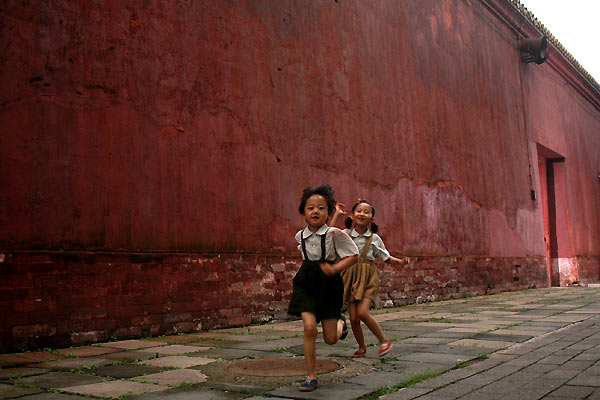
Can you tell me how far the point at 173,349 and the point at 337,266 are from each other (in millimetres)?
1937

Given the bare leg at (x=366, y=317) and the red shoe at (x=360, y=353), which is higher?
the bare leg at (x=366, y=317)

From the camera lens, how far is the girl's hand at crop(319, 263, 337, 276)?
3.57m

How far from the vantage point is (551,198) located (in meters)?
17.5

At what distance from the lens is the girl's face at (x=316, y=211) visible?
11.9ft

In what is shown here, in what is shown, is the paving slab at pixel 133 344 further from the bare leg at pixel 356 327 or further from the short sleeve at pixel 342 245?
the short sleeve at pixel 342 245

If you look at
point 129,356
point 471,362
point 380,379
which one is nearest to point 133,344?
point 129,356

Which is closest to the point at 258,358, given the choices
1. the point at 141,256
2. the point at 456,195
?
the point at 141,256

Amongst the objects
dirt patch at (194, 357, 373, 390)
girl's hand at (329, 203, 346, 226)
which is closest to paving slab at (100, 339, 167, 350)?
dirt patch at (194, 357, 373, 390)

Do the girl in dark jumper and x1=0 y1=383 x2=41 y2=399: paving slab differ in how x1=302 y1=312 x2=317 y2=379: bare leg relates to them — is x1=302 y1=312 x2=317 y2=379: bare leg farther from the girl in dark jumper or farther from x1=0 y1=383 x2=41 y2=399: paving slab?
x1=0 y1=383 x2=41 y2=399: paving slab

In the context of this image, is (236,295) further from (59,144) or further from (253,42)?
(253,42)

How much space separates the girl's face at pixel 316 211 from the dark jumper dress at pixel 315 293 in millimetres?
89

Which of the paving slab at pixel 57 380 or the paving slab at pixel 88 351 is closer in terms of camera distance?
the paving slab at pixel 57 380

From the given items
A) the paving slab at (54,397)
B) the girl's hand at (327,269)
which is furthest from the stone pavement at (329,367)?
the girl's hand at (327,269)

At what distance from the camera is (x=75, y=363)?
13.7ft
